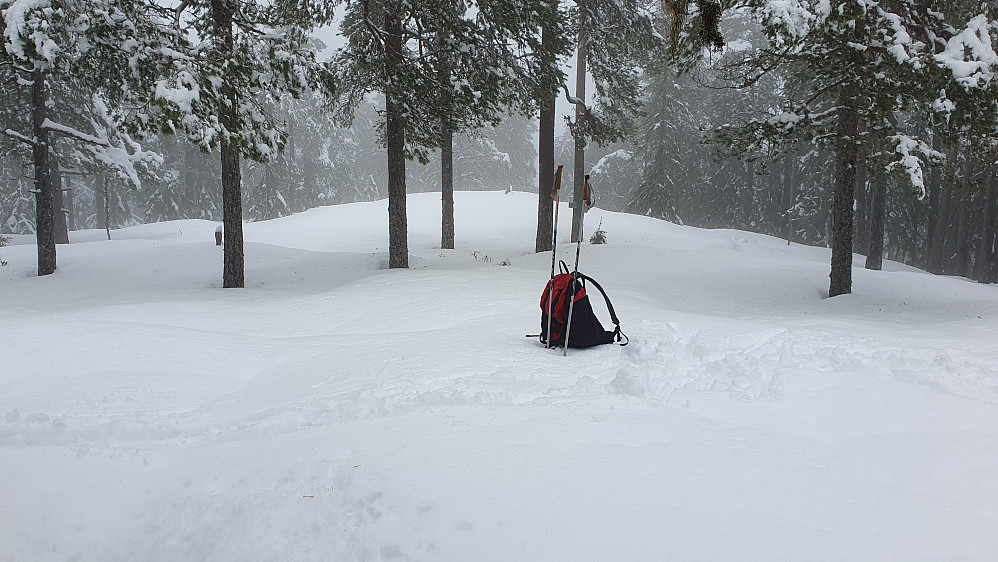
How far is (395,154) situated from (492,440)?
10.3 meters

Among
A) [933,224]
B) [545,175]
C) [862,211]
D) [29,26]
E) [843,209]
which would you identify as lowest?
[933,224]

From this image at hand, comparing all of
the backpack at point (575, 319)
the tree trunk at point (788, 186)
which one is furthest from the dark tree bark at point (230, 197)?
the tree trunk at point (788, 186)

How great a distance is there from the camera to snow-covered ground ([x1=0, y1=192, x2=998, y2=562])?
2.78 meters

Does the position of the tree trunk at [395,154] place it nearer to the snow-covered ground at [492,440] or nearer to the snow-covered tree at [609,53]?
the snow-covered tree at [609,53]

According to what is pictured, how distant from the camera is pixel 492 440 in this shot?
3.65m

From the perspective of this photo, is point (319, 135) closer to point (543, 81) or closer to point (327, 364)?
point (543, 81)

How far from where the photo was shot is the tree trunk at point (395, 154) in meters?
12.4

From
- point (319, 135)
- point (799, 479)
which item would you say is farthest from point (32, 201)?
point (799, 479)

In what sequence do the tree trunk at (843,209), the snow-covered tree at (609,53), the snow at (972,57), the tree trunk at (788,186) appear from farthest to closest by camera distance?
the tree trunk at (788,186) → the snow-covered tree at (609,53) → the tree trunk at (843,209) → the snow at (972,57)

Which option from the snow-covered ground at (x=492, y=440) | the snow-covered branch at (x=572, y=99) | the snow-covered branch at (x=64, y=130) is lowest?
the snow-covered ground at (x=492, y=440)

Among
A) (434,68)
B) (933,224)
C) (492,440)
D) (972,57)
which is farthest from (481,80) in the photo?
(933,224)

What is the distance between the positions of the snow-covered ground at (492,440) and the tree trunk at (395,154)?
5.19 m

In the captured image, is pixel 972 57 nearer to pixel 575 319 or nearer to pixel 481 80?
pixel 575 319

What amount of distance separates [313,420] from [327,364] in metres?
1.69
